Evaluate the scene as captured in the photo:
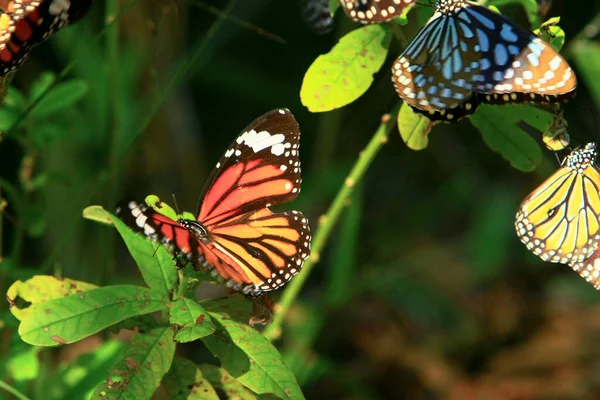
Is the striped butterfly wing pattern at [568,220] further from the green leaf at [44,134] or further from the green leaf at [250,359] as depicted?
the green leaf at [44,134]

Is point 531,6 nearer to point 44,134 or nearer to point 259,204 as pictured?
point 259,204

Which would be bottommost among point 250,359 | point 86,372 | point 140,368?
point 86,372

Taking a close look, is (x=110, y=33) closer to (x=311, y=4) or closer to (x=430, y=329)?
(x=311, y=4)

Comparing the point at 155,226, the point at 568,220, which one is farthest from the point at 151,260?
the point at 568,220

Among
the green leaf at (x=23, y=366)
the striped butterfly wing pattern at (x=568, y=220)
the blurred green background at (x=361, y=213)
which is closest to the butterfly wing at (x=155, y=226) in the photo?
the green leaf at (x=23, y=366)

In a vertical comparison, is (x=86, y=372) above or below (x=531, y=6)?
below

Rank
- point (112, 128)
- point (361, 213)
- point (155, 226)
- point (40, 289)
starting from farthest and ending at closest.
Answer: point (361, 213), point (112, 128), point (40, 289), point (155, 226)
